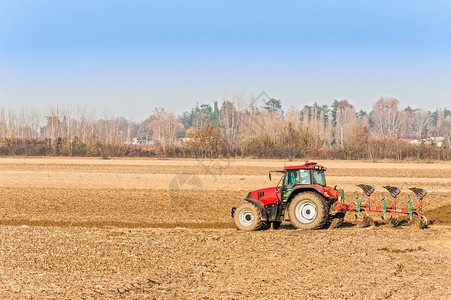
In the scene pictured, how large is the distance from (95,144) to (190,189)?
59.3m

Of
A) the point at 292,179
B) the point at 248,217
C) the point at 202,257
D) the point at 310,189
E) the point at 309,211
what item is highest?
the point at 292,179

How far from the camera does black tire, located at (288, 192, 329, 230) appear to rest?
1462 cm

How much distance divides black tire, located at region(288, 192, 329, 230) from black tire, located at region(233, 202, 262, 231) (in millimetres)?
937

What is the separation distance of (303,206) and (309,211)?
0.79 ft

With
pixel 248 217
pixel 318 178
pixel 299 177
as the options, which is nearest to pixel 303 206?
pixel 299 177

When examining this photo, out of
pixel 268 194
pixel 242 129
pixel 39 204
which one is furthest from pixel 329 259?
pixel 242 129

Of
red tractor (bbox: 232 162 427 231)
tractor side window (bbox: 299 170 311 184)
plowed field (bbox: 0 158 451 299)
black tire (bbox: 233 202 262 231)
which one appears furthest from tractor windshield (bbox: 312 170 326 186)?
black tire (bbox: 233 202 262 231)

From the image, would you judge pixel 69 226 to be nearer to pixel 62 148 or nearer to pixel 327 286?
pixel 327 286

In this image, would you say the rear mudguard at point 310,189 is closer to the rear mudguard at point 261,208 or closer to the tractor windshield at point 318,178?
the tractor windshield at point 318,178

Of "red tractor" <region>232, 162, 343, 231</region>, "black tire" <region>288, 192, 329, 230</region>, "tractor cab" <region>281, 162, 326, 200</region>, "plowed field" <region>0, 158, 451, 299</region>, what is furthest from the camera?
"tractor cab" <region>281, 162, 326, 200</region>

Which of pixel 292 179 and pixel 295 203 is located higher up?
pixel 292 179

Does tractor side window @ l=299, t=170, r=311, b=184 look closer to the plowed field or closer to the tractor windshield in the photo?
the tractor windshield

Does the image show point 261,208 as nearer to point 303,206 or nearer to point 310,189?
point 303,206

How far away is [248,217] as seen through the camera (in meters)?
15.6
